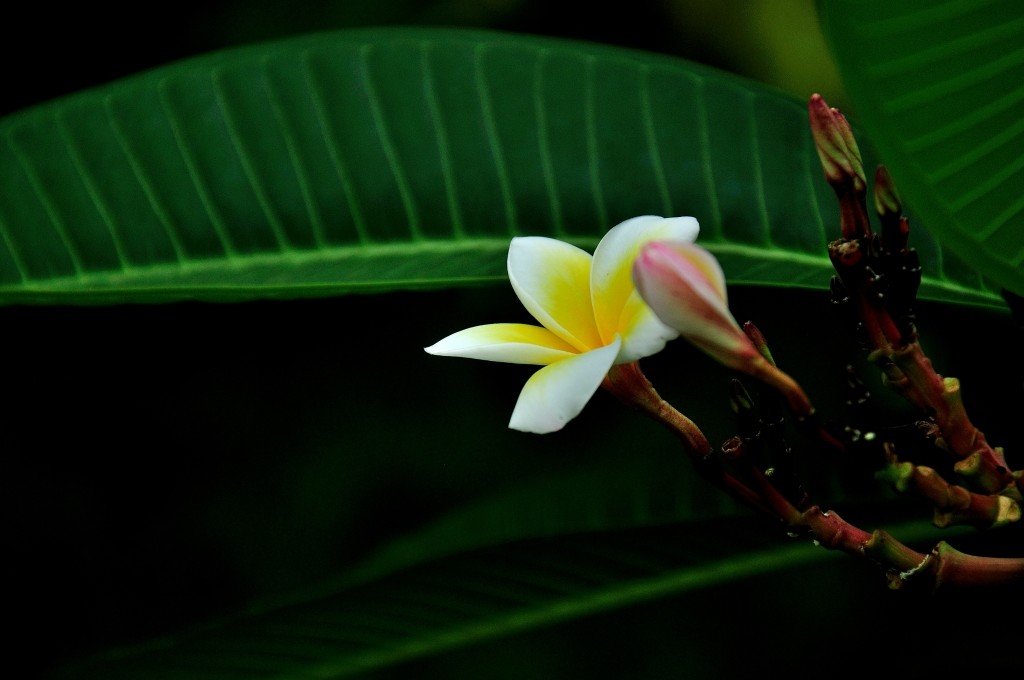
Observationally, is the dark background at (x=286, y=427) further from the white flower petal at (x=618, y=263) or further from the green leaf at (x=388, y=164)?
the white flower petal at (x=618, y=263)

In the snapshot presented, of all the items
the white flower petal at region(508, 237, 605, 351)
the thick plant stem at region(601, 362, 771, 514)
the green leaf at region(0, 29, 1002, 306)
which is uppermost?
the green leaf at region(0, 29, 1002, 306)

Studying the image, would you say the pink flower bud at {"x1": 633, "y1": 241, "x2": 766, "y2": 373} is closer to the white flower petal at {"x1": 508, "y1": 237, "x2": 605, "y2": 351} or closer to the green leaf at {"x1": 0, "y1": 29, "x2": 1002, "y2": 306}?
the white flower petal at {"x1": 508, "y1": 237, "x2": 605, "y2": 351}

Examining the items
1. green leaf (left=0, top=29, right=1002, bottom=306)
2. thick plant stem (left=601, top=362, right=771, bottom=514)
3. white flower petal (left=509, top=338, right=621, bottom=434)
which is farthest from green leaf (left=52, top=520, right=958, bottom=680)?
white flower petal (left=509, top=338, right=621, bottom=434)

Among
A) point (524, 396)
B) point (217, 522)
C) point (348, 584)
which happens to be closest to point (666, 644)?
point (348, 584)

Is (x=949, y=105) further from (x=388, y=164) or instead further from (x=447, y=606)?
(x=447, y=606)

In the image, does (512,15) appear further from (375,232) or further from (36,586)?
(36,586)

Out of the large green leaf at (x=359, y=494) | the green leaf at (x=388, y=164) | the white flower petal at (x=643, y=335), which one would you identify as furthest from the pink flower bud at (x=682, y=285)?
the large green leaf at (x=359, y=494)

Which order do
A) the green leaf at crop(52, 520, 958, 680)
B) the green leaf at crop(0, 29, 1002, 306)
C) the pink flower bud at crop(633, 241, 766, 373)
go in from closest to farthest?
1. the pink flower bud at crop(633, 241, 766, 373)
2. the green leaf at crop(0, 29, 1002, 306)
3. the green leaf at crop(52, 520, 958, 680)
